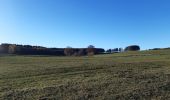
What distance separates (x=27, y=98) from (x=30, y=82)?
4833mm

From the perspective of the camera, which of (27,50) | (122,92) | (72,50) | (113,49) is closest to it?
(122,92)

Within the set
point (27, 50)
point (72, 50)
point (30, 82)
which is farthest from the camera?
point (72, 50)

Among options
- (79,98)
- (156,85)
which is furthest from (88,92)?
(156,85)

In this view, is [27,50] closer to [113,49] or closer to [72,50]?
[72,50]

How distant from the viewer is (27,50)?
368ft

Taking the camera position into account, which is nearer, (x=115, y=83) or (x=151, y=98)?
(x=151, y=98)

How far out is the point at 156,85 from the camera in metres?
15.2

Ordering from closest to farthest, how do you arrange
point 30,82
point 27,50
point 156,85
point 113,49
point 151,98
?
point 151,98
point 156,85
point 30,82
point 27,50
point 113,49

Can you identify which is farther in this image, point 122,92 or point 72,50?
point 72,50

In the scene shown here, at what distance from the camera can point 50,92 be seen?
14438 millimetres

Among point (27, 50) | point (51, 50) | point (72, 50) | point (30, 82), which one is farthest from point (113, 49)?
point (30, 82)

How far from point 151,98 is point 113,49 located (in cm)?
13805

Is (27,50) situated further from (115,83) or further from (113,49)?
(115,83)

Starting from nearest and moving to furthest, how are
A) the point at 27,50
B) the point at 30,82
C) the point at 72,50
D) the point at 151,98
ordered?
the point at 151,98 < the point at 30,82 < the point at 27,50 < the point at 72,50
